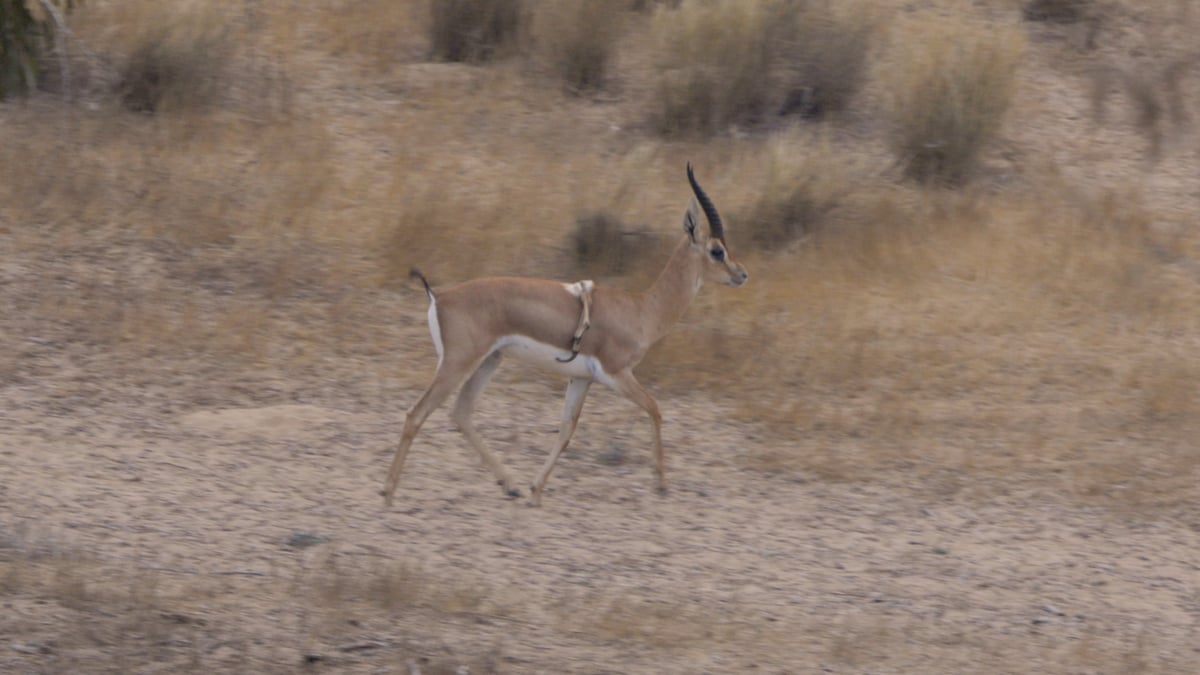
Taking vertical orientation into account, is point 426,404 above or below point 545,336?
below

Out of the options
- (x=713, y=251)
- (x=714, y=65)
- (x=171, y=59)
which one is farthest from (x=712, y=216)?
(x=171, y=59)

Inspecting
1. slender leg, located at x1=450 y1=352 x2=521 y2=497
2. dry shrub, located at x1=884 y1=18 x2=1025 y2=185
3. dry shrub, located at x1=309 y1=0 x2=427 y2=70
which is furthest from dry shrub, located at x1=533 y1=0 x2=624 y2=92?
slender leg, located at x1=450 y1=352 x2=521 y2=497

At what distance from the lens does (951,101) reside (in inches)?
573

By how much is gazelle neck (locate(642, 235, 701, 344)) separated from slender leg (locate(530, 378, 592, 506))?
59 cm

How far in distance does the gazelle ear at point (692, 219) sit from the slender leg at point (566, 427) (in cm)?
123

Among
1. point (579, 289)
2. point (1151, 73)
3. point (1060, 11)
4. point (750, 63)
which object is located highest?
point (1060, 11)

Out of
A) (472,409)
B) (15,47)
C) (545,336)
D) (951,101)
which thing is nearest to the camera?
(15,47)

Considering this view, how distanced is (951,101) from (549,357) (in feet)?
22.5

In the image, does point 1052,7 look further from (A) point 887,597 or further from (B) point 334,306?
(A) point 887,597

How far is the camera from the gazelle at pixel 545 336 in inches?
347

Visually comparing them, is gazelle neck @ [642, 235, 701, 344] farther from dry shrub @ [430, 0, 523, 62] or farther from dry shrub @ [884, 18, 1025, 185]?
dry shrub @ [430, 0, 523, 62]

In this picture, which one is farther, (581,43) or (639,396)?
(581,43)

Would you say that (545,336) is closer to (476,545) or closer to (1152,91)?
(476,545)

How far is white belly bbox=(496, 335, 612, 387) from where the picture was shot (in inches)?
354
